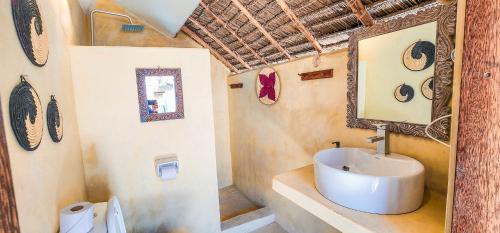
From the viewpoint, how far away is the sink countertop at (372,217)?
0.82m

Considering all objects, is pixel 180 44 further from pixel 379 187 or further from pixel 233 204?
pixel 379 187

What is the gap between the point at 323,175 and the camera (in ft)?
3.41

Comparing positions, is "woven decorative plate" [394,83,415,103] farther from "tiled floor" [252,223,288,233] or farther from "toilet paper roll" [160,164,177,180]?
"tiled floor" [252,223,288,233]

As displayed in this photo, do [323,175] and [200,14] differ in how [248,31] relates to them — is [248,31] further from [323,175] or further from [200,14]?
[323,175]

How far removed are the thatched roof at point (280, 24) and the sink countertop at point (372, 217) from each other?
1022mm

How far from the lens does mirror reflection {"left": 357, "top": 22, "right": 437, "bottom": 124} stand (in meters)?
1.07

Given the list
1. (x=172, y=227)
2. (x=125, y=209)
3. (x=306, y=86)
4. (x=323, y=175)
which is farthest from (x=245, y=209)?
(x=323, y=175)

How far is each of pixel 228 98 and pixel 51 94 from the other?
7.79 ft

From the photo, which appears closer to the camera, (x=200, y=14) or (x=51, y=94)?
(x=51, y=94)

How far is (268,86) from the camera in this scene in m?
2.33

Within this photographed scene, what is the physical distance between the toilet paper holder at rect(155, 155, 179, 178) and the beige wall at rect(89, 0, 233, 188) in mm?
1642

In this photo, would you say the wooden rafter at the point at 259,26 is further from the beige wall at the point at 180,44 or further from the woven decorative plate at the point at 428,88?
the woven decorative plate at the point at 428,88

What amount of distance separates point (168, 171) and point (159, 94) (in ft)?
2.06

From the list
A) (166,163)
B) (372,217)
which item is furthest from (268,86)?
(372,217)
